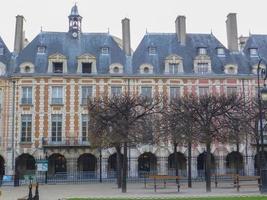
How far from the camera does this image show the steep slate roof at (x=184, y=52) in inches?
1454

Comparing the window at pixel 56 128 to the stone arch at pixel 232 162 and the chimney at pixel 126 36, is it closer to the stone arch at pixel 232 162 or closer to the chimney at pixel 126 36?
the chimney at pixel 126 36

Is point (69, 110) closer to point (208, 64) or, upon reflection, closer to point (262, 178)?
point (208, 64)

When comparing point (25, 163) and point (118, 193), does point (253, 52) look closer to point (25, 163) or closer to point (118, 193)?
point (25, 163)

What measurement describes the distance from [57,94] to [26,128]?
12.3 feet

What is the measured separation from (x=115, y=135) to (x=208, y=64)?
1780 cm

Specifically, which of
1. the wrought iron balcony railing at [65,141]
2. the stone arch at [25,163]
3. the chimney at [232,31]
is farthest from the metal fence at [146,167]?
the chimney at [232,31]

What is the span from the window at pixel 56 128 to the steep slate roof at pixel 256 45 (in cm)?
1785

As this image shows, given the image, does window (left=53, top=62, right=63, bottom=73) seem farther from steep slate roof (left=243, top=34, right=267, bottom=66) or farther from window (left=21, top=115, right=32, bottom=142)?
steep slate roof (left=243, top=34, right=267, bottom=66)

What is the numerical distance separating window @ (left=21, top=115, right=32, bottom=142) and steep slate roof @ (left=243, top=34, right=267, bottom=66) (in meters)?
20.2

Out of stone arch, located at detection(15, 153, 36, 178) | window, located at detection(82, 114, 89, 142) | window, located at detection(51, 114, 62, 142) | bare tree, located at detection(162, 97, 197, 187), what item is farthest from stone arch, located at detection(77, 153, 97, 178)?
bare tree, located at detection(162, 97, 197, 187)

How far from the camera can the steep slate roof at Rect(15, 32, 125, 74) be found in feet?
117

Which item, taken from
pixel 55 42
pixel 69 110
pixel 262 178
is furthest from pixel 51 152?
pixel 262 178

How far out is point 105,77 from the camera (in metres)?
35.2

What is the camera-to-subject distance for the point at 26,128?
34031 millimetres
